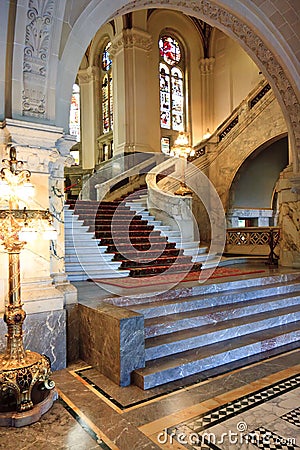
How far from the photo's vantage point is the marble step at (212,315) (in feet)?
12.2

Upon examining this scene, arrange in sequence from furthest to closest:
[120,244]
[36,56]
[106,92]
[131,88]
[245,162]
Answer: [106,92] < [131,88] < [245,162] < [120,244] < [36,56]

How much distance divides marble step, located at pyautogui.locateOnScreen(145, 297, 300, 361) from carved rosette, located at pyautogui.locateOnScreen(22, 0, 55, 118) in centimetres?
248

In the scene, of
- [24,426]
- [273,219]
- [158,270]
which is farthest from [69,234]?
[273,219]

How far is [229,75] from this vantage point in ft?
47.1

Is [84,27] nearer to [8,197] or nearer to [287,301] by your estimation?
[8,197]

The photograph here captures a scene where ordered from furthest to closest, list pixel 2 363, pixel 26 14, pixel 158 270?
pixel 158 270, pixel 26 14, pixel 2 363

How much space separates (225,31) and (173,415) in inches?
229

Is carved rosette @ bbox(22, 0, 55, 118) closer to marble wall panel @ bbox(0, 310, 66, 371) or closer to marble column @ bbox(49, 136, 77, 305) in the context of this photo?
marble column @ bbox(49, 136, 77, 305)

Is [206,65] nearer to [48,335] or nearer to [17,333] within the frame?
[48,335]

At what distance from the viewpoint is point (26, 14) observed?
325 centimetres

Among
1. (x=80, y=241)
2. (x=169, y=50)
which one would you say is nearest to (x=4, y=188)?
(x=80, y=241)

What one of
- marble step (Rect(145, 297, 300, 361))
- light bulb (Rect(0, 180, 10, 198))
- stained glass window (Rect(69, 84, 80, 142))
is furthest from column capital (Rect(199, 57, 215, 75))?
light bulb (Rect(0, 180, 10, 198))

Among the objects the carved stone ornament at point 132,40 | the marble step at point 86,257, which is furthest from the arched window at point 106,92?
the marble step at point 86,257

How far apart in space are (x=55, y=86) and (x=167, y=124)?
11.7 metres
